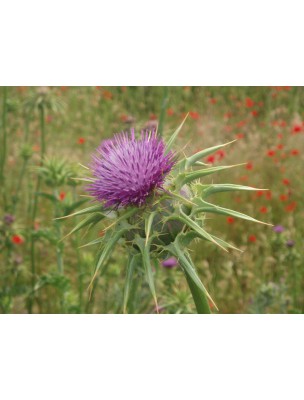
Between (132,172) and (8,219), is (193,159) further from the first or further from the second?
(8,219)

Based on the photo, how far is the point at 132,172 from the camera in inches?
60.4

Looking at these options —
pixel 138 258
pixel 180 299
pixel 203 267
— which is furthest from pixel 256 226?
pixel 138 258

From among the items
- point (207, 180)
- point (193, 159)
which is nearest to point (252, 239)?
point (207, 180)

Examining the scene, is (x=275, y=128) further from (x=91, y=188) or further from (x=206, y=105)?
(x=91, y=188)

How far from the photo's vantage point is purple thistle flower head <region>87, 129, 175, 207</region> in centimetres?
153

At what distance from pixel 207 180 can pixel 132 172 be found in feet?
8.59

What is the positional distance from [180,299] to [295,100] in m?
4.13

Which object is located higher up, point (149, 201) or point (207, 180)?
point (207, 180)

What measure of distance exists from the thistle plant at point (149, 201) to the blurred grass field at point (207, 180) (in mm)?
104

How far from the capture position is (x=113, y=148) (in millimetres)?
1610

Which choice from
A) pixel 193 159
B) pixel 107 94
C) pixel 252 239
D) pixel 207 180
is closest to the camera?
pixel 193 159

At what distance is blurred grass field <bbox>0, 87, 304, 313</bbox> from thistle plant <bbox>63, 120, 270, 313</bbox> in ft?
0.34

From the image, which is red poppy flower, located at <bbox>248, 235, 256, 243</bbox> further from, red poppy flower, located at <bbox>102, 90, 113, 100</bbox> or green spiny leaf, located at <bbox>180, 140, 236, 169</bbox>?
red poppy flower, located at <bbox>102, 90, 113, 100</bbox>

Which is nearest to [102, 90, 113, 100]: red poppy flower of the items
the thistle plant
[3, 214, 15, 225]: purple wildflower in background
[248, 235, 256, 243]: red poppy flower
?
[248, 235, 256, 243]: red poppy flower
